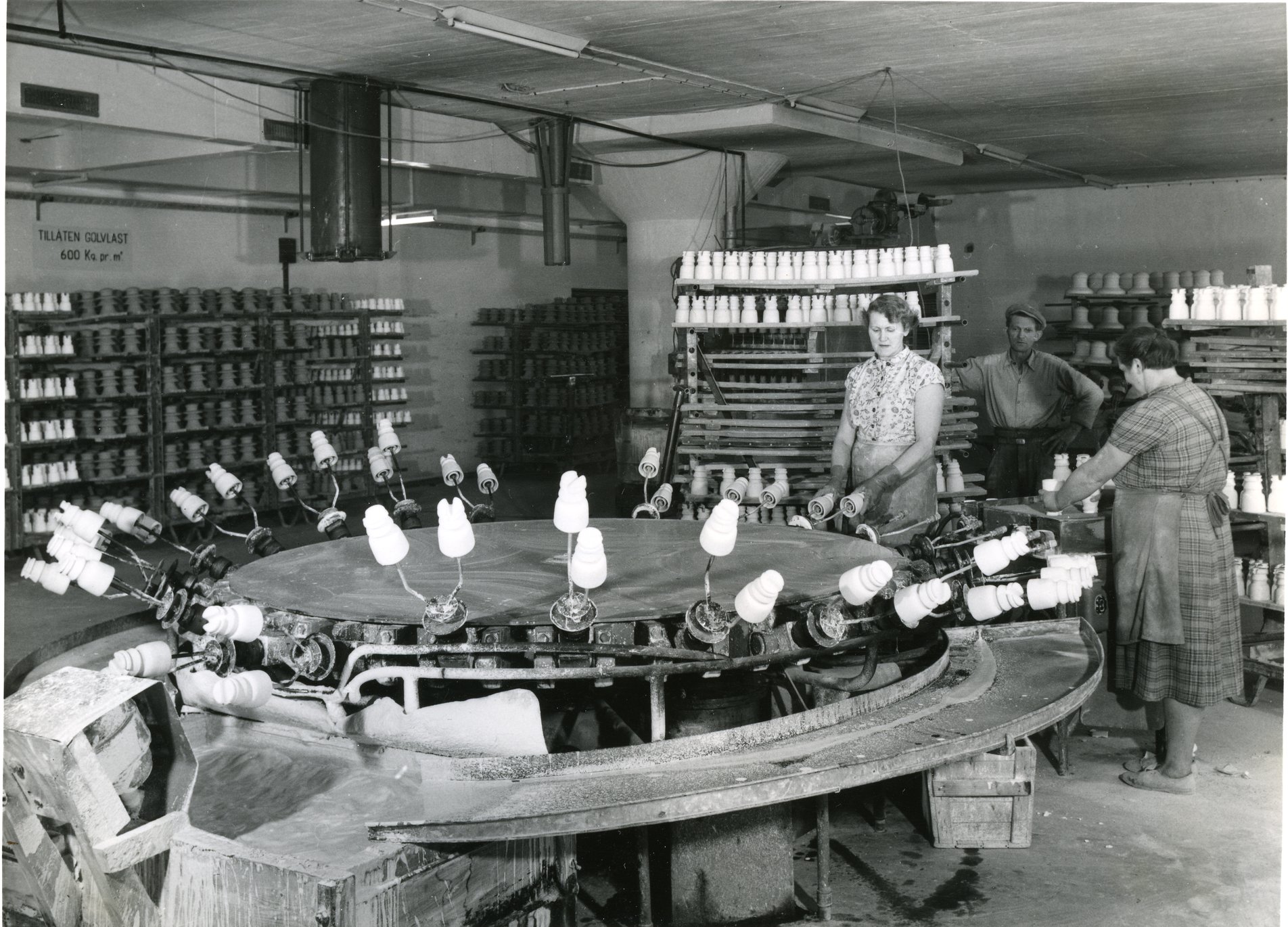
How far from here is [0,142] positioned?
2.46 m

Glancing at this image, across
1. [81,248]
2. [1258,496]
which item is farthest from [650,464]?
[81,248]

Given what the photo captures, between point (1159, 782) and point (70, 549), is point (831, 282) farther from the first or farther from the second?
point (70, 549)

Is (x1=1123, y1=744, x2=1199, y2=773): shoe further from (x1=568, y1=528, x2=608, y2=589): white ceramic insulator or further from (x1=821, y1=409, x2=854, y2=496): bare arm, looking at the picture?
(x1=568, y1=528, x2=608, y2=589): white ceramic insulator

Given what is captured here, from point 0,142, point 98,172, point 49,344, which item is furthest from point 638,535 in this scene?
point 98,172

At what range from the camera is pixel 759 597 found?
10.2ft

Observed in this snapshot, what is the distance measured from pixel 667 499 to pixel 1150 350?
2.12 meters

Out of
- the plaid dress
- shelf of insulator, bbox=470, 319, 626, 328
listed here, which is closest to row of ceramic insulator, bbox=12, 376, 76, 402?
shelf of insulator, bbox=470, 319, 626, 328

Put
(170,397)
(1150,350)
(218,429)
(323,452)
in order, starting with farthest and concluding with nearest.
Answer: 1. (218,429)
2. (170,397)
3. (323,452)
4. (1150,350)

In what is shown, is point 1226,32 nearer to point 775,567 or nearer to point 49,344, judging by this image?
point 775,567

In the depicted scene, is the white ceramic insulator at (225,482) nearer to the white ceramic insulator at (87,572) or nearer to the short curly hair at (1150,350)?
the white ceramic insulator at (87,572)

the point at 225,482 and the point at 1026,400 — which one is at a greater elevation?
the point at 1026,400

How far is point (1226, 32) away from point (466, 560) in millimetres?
5271

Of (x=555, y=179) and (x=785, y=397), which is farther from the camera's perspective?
(x=555, y=179)

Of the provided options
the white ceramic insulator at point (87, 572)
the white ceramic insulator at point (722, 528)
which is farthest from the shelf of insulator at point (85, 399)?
the white ceramic insulator at point (722, 528)
